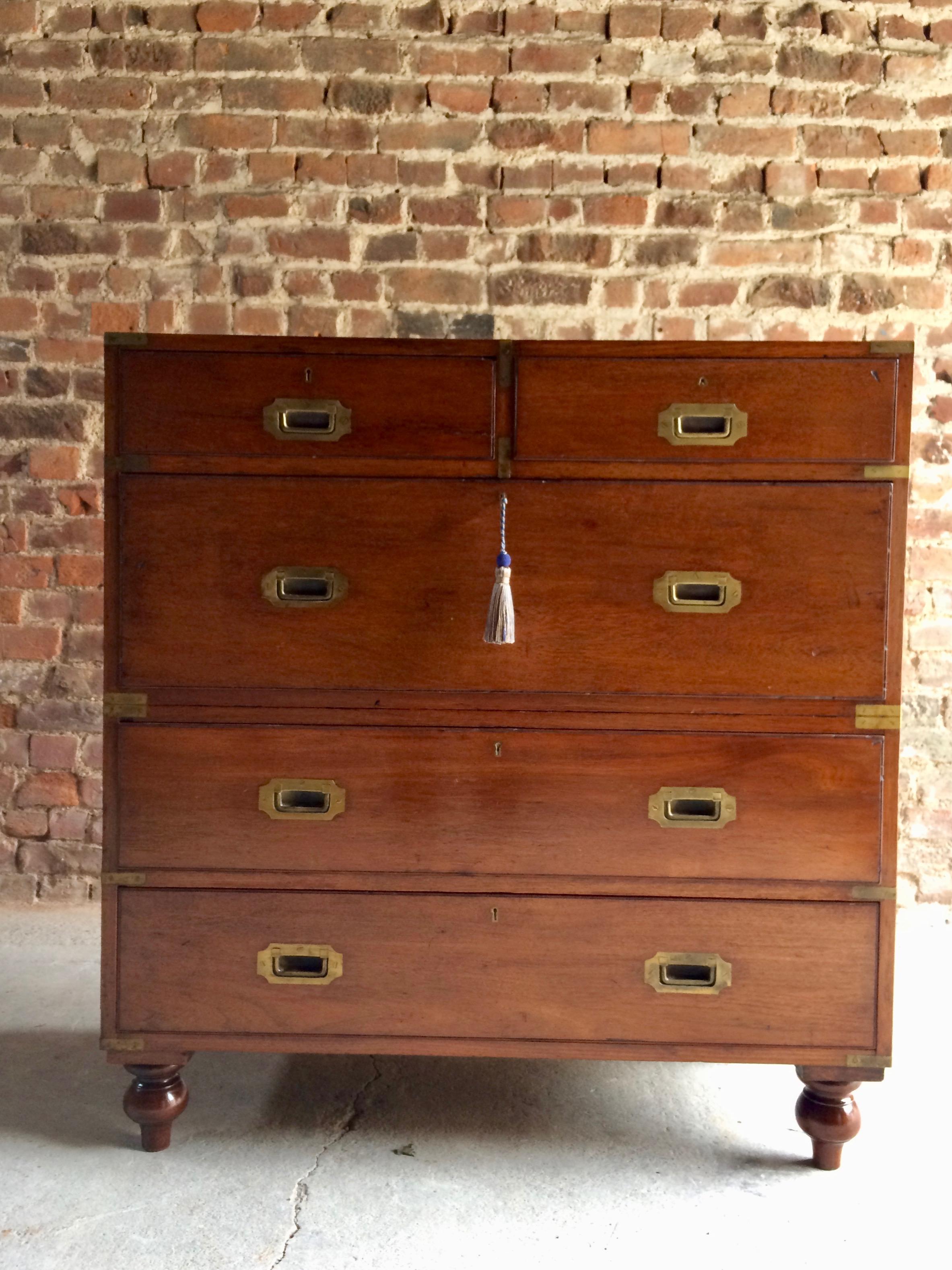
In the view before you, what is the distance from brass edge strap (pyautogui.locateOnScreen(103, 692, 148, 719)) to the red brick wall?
136 centimetres

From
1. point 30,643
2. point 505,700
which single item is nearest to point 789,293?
point 505,700

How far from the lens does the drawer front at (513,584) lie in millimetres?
1819

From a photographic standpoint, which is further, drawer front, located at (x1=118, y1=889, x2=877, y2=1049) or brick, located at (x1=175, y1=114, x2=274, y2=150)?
brick, located at (x1=175, y1=114, x2=274, y2=150)

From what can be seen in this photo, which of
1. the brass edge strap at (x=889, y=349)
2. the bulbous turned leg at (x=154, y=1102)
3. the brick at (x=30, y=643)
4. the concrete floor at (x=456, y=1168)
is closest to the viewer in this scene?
Answer: the concrete floor at (x=456, y=1168)

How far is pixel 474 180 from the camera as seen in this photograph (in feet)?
9.55

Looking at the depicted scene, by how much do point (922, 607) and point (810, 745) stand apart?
4.47 ft

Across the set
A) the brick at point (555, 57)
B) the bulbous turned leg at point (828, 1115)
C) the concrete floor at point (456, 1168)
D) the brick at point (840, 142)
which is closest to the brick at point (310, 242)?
the brick at point (555, 57)

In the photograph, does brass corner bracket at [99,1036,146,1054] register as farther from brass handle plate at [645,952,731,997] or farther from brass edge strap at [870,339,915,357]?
brass edge strap at [870,339,915,357]

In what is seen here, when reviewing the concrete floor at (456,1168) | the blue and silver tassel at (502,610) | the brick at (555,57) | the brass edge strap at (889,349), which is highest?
the brick at (555,57)

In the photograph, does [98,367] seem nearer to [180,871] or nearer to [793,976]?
[180,871]

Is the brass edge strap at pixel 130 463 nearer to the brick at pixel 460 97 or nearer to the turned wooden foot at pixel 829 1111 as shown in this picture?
the turned wooden foot at pixel 829 1111

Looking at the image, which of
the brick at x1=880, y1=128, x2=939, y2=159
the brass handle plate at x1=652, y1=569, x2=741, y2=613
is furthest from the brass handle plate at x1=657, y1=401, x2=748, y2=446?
the brick at x1=880, y1=128, x2=939, y2=159

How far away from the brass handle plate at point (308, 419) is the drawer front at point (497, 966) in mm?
758

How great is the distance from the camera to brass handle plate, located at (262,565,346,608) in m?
1.83
